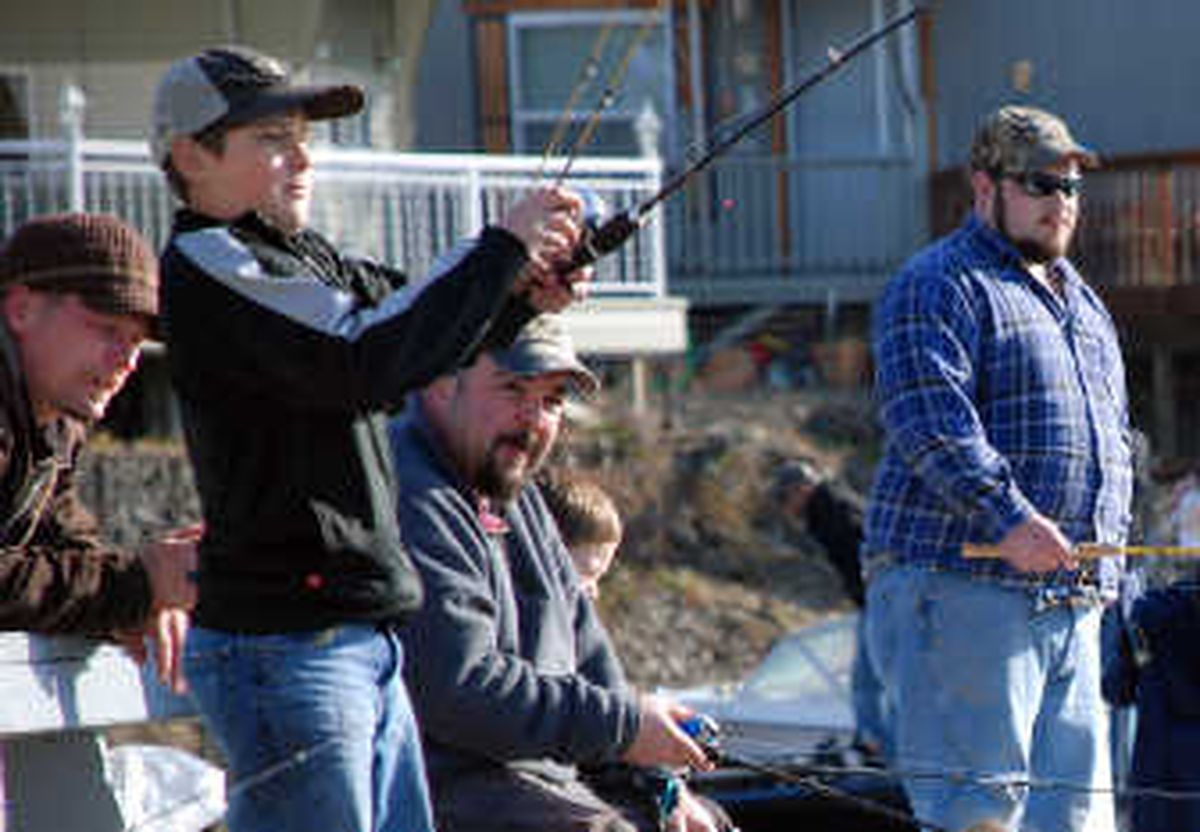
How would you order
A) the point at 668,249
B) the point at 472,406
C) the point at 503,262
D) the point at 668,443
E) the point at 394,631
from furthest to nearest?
the point at 668,249, the point at 668,443, the point at 472,406, the point at 394,631, the point at 503,262

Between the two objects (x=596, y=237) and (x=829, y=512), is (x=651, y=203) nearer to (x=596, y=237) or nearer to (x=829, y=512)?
(x=596, y=237)

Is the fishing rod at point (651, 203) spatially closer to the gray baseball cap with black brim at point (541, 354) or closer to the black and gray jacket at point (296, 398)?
the black and gray jacket at point (296, 398)

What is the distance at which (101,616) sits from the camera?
4449 millimetres

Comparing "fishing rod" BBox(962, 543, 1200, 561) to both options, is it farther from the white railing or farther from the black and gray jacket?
the white railing

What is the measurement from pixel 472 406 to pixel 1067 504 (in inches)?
72.1

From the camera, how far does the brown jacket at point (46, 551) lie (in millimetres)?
4305

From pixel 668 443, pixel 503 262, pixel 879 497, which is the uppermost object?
pixel 503 262

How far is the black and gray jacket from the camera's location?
3.79 m

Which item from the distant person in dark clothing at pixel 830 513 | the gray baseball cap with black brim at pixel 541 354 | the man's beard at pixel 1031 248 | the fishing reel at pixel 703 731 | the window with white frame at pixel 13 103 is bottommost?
the distant person in dark clothing at pixel 830 513

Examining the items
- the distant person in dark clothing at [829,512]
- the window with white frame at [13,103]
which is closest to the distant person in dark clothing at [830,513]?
the distant person in dark clothing at [829,512]

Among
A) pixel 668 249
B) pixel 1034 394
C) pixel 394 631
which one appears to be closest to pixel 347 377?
pixel 394 631

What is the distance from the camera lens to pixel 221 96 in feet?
13.5

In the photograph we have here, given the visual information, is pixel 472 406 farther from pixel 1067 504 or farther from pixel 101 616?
pixel 1067 504

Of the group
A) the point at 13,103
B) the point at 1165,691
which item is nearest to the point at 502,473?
the point at 1165,691
